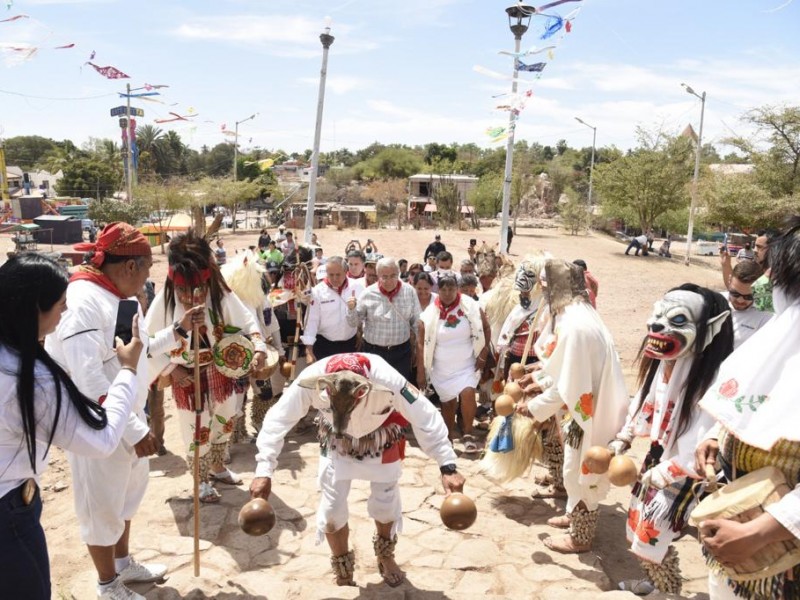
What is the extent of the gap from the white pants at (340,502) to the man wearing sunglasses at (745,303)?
2.89 meters

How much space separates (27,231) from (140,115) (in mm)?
10671

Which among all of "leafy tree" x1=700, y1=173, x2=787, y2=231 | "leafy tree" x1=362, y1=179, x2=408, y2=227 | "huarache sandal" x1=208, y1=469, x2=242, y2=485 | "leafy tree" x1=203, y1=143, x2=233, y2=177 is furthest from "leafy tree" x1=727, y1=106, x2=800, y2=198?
"leafy tree" x1=203, y1=143, x2=233, y2=177

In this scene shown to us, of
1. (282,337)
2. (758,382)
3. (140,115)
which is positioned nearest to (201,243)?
(282,337)

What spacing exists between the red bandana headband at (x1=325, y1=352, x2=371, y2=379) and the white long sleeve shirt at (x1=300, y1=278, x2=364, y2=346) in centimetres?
311

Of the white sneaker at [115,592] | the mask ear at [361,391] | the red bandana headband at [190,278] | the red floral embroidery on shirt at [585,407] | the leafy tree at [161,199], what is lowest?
the white sneaker at [115,592]

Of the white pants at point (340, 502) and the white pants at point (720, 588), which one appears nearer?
the white pants at point (720, 588)

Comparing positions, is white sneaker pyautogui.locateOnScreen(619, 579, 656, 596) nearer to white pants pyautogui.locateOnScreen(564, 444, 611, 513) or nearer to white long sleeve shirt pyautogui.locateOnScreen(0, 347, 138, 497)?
white pants pyautogui.locateOnScreen(564, 444, 611, 513)

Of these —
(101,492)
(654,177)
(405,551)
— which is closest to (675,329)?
(405,551)

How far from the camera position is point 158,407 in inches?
239

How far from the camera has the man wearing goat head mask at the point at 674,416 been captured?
10.4 feet

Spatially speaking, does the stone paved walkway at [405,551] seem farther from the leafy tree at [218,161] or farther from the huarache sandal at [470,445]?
the leafy tree at [218,161]

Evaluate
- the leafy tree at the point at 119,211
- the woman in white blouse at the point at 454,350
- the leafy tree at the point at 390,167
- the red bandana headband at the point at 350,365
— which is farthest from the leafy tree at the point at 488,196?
A: the red bandana headband at the point at 350,365

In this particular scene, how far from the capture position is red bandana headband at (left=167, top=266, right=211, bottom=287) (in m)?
4.40

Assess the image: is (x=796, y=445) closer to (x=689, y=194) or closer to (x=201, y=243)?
(x=201, y=243)
